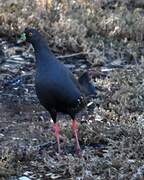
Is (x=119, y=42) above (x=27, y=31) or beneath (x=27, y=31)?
beneath

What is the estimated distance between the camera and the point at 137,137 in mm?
6035

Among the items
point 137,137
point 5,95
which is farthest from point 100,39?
point 137,137

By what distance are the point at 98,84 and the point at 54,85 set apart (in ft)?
8.60

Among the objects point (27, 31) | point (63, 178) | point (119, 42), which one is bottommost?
point (63, 178)

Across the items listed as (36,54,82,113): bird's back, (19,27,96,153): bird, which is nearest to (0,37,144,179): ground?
(19,27,96,153): bird

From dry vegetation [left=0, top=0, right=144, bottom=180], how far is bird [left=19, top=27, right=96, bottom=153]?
36 centimetres

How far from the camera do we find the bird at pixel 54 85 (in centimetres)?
557

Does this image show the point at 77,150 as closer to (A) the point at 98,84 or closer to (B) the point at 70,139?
(B) the point at 70,139

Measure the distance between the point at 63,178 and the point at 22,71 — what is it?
A: 3.46m

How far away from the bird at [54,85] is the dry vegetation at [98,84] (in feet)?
1.17

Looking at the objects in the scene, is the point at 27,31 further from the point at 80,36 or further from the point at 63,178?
the point at 80,36

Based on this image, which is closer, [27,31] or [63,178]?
[63,178]

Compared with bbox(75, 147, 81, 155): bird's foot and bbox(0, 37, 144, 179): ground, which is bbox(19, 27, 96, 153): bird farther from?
bbox(0, 37, 144, 179): ground

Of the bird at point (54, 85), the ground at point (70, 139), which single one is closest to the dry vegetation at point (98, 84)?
the ground at point (70, 139)
